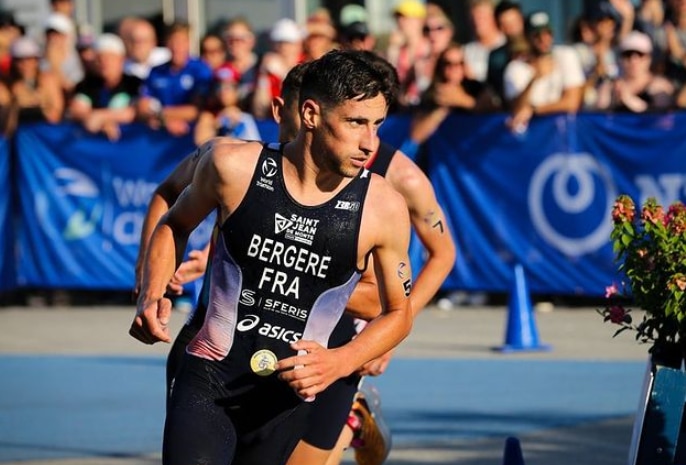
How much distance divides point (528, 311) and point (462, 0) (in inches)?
376

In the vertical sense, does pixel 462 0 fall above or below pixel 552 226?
above

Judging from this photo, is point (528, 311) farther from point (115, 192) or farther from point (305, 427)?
point (305, 427)

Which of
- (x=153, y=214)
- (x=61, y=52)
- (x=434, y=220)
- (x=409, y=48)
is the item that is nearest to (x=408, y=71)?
(x=409, y=48)

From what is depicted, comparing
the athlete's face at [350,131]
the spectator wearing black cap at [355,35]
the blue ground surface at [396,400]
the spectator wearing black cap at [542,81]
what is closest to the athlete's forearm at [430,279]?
the athlete's face at [350,131]

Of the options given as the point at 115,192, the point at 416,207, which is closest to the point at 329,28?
the point at 115,192

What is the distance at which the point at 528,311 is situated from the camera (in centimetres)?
1230

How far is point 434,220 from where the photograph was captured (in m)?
7.11

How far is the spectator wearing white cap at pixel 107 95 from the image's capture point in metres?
16.2

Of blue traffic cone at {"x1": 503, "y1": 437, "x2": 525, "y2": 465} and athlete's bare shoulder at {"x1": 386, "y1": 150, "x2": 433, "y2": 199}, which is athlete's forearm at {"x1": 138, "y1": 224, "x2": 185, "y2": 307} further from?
athlete's bare shoulder at {"x1": 386, "y1": 150, "x2": 433, "y2": 199}

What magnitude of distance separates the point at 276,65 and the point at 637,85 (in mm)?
3419

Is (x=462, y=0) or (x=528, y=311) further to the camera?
(x=462, y=0)

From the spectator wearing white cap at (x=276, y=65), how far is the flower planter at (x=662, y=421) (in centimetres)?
911

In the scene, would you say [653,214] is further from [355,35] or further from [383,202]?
[355,35]

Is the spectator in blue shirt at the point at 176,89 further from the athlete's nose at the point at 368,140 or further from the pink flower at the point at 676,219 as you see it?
the athlete's nose at the point at 368,140
